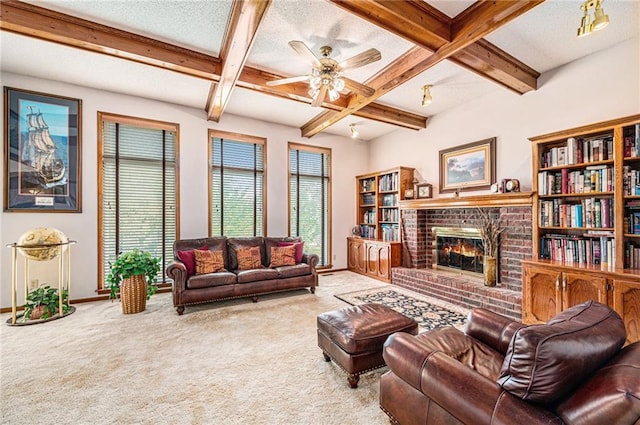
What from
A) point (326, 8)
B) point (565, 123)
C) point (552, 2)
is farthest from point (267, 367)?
point (565, 123)

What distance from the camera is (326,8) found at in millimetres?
2432

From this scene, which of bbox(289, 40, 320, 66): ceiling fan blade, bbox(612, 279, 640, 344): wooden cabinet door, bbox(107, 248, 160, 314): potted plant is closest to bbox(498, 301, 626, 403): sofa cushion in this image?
bbox(612, 279, 640, 344): wooden cabinet door

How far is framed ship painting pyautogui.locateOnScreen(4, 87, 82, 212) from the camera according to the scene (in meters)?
3.62

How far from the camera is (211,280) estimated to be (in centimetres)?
381

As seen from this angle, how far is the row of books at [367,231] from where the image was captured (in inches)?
243

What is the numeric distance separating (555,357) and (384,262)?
174 inches

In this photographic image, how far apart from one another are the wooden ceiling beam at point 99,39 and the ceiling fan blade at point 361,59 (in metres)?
1.56

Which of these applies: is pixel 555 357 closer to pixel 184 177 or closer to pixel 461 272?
pixel 461 272

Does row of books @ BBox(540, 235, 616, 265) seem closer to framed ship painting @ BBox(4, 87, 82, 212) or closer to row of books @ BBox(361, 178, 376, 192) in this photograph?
row of books @ BBox(361, 178, 376, 192)

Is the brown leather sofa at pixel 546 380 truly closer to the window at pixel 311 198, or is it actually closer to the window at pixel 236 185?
the window at pixel 236 185

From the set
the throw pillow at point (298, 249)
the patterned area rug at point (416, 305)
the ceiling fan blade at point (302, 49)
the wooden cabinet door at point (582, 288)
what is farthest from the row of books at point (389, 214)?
the ceiling fan blade at point (302, 49)

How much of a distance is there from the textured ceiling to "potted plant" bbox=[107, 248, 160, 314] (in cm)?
244

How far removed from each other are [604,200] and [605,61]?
157 cm

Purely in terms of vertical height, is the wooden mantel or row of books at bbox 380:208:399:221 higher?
the wooden mantel
